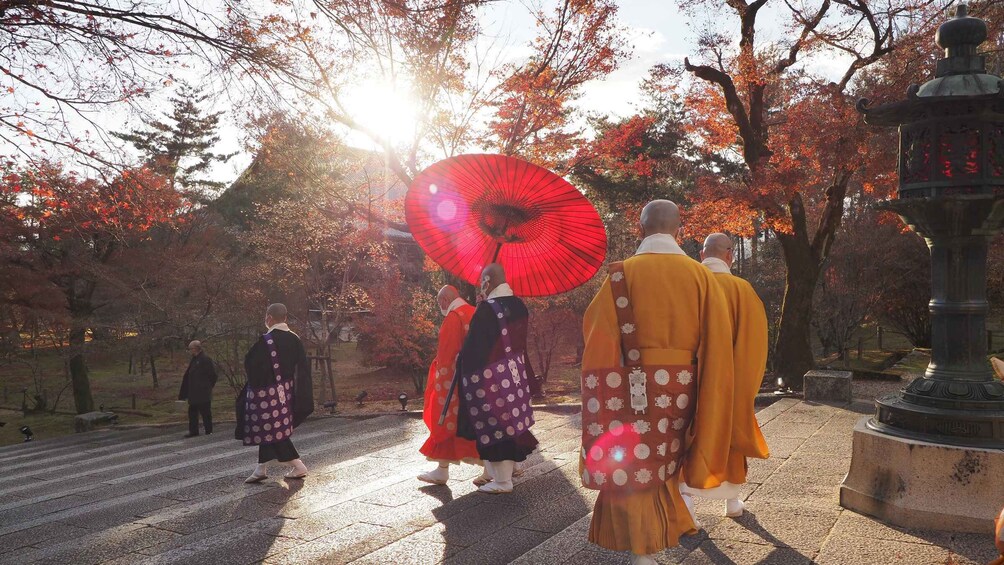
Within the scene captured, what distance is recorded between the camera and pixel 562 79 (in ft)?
39.6

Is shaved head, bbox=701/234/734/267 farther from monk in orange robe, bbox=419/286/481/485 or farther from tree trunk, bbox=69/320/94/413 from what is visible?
tree trunk, bbox=69/320/94/413

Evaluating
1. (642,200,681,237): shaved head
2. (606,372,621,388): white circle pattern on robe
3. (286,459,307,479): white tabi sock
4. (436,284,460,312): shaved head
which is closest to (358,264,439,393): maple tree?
(286,459,307,479): white tabi sock

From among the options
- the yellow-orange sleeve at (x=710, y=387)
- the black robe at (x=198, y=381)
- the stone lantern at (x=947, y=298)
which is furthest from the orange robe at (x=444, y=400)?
the black robe at (x=198, y=381)

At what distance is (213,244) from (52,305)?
562 cm

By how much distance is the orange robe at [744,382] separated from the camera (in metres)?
3.66

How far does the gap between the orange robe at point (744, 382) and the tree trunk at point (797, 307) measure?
9400 millimetres

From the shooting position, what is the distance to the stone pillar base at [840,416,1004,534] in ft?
12.1

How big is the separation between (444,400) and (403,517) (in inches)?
50.2

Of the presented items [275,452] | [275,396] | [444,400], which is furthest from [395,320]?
[444,400]

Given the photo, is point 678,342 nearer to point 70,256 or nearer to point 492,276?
point 492,276

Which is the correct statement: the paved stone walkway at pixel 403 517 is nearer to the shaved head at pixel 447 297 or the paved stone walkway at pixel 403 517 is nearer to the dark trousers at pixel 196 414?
the shaved head at pixel 447 297

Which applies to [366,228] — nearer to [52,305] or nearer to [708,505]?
[52,305]

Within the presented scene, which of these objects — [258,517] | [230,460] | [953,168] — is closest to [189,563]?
[258,517]

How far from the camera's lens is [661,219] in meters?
3.45
